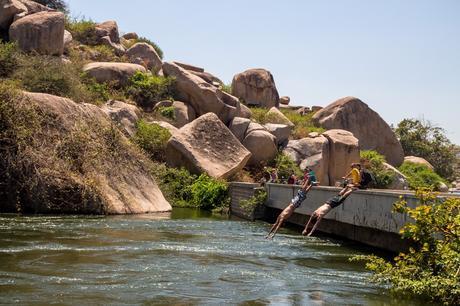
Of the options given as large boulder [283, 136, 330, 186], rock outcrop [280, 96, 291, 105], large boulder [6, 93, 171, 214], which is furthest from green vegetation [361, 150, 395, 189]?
large boulder [6, 93, 171, 214]

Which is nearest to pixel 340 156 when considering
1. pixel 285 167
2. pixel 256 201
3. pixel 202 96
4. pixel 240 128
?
pixel 285 167

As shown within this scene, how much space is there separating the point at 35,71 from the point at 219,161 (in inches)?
419

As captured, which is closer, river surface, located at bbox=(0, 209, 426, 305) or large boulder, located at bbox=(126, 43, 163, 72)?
river surface, located at bbox=(0, 209, 426, 305)

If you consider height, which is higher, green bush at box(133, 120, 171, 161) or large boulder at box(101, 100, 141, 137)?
large boulder at box(101, 100, 141, 137)

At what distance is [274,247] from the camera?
56.3 feet

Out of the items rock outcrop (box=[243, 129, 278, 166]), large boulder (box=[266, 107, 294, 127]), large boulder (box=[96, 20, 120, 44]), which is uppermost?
large boulder (box=[96, 20, 120, 44])

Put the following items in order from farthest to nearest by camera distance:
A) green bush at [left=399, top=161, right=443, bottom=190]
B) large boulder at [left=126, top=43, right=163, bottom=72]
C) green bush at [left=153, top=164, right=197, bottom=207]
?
1. large boulder at [left=126, top=43, right=163, bottom=72]
2. green bush at [left=399, top=161, right=443, bottom=190]
3. green bush at [left=153, top=164, right=197, bottom=207]

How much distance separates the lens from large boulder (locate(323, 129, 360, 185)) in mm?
42156

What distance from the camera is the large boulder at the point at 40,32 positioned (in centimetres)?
4041

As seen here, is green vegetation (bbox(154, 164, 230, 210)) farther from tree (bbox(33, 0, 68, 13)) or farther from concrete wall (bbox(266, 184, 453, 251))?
tree (bbox(33, 0, 68, 13))

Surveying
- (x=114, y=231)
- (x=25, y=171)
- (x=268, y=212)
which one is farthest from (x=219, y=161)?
(x=114, y=231)

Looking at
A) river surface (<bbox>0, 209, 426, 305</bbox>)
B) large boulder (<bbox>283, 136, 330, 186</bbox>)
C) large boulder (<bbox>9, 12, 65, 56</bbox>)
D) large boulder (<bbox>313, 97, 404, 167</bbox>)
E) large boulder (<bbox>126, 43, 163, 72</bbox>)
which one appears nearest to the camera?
river surface (<bbox>0, 209, 426, 305</bbox>)

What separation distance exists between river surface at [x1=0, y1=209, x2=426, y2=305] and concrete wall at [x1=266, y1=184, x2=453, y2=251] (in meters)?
0.68

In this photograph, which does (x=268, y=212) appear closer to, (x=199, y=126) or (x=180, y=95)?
(x=199, y=126)
